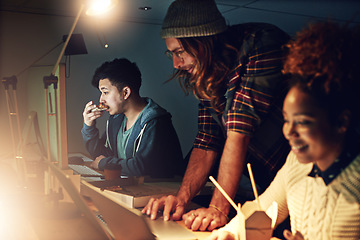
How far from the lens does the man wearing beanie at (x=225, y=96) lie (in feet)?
4.24

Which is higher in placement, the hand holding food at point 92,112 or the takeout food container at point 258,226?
the hand holding food at point 92,112

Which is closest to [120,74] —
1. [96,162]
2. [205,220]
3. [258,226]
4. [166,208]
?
[96,162]

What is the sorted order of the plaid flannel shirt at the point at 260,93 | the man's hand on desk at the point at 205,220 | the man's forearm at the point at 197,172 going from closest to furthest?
the man's hand on desk at the point at 205,220
the plaid flannel shirt at the point at 260,93
the man's forearm at the point at 197,172

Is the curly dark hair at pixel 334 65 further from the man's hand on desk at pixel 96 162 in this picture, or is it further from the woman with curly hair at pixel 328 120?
the man's hand on desk at pixel 96 162

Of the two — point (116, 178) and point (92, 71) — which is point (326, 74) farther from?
point (92, 71)

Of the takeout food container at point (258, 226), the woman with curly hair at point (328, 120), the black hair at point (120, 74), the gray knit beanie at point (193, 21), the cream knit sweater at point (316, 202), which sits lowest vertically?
the takeout food container at point (258, 226)

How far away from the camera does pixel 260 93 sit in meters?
1.29

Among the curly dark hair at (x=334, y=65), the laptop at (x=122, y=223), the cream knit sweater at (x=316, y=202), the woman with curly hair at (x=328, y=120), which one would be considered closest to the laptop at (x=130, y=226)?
the laptop at (x=122, y=223)

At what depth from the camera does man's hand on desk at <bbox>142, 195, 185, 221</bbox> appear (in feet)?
4.24

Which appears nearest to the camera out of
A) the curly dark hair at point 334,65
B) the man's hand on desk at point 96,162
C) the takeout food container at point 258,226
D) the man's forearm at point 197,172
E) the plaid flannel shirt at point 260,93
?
the curly dark hair at point 334,65

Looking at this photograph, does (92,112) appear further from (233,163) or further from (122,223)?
(122,223)

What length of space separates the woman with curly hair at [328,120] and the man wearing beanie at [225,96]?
0.38 meters

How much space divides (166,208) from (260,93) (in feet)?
1.57

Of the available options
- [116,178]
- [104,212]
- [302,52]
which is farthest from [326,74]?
[116,178]
